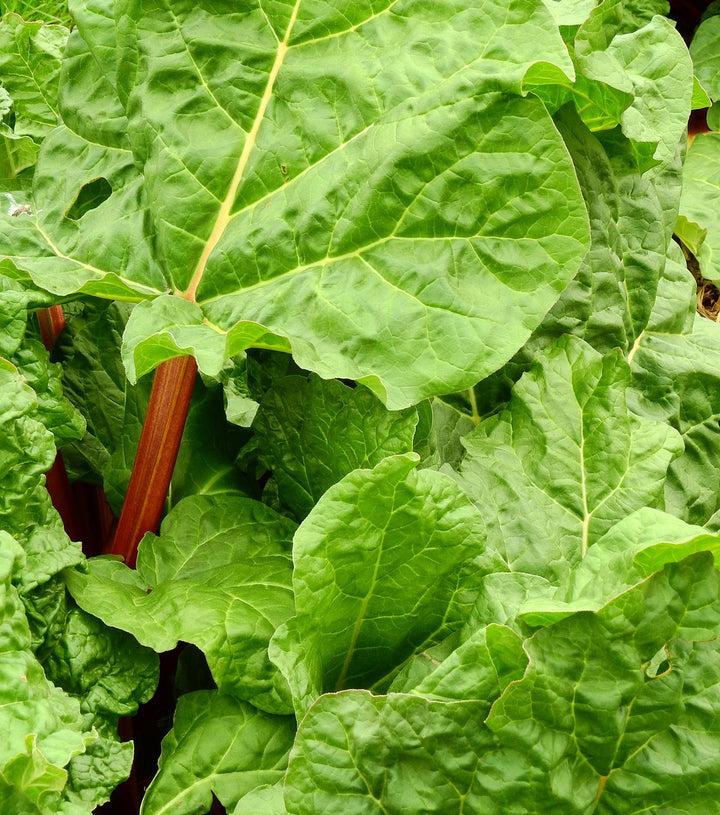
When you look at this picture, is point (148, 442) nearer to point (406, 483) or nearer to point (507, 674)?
point (406, 483)

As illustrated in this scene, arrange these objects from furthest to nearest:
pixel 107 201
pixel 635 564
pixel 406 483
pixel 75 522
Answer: pixel 75 522 → pixel 107 201 → pixel 406 483 → pixel 635 564

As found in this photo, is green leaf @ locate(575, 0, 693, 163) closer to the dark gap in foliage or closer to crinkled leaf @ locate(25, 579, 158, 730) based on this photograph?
crinkled leaf @ locate(25, 579, 158, 730)

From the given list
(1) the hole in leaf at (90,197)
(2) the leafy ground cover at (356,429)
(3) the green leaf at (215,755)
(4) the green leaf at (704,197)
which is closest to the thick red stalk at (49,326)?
(2) the leafy ground cover at (356,429)

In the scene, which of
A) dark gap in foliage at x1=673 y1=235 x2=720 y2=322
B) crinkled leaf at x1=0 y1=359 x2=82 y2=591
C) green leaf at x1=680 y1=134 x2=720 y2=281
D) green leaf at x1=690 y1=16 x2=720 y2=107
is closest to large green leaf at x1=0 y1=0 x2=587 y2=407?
crinkled leaf at x1=0 y1=359 x2=82 y2=591

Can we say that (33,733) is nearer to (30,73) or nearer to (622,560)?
(622,560)

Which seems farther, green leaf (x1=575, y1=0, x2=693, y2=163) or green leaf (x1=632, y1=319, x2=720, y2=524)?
green leaf (x1=632, y1=319, x2=720, y2=524)

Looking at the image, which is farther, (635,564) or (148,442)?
(148,442)

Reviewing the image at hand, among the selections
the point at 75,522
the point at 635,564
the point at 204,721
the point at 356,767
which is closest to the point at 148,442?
the point at 75,522
